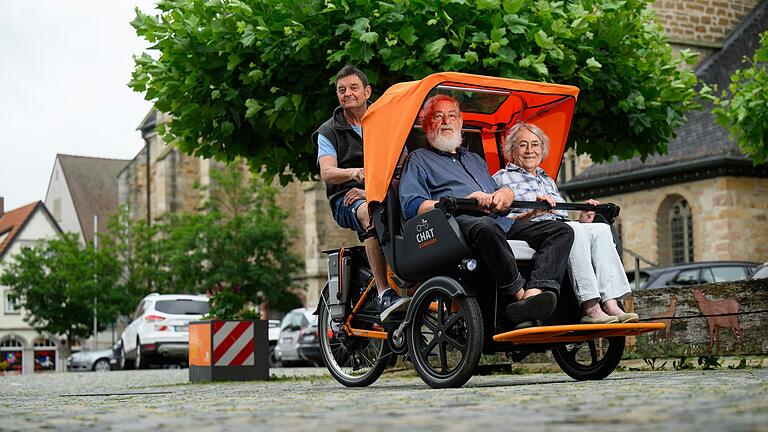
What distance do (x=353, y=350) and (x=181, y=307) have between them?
1958 cm

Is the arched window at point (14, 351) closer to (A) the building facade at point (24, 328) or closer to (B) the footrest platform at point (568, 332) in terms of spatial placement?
(A) the building facade at point (24, 328)

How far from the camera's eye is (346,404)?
6031 millimetres

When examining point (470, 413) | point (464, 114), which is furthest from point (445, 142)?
point (470, 413)

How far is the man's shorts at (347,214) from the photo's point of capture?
29.0 feet

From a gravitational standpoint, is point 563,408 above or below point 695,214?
below

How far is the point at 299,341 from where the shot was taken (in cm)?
2862

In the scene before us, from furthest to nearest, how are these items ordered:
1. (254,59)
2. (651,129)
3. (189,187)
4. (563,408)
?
(189,187) → (651,129) → (254,59) → (563,408)

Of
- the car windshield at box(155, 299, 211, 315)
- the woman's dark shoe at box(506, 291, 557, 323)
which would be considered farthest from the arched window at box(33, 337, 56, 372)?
the woman's dark shoe at box(506, 291, 557, 323)

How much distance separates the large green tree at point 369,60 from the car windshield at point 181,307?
14.0 meters

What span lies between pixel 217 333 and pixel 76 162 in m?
73.3

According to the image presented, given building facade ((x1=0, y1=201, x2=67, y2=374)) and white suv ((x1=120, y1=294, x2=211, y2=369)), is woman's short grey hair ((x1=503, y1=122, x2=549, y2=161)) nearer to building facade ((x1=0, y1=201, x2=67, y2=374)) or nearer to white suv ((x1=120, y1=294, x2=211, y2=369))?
white suv ((x1=120, y1=294, x2=211, y2=369))

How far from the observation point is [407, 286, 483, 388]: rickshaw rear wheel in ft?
24.3

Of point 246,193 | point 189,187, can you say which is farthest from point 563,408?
point 189,187

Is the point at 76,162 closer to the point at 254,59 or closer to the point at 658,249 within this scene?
the point at 658,249
